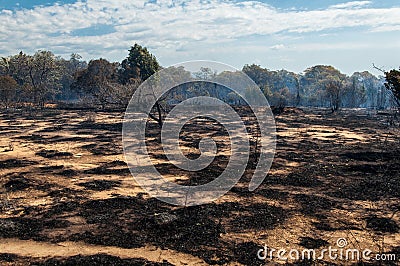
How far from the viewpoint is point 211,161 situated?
13.3 m

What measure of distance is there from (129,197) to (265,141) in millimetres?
10777

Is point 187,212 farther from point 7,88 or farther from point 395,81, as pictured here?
point 7,88

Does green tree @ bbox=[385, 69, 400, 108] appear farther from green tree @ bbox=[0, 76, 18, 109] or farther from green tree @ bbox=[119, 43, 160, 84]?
green tree @ bbox=[0, 76, 18, 109]

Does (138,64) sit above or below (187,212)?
above

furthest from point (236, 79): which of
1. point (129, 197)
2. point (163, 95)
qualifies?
point (129, 197)

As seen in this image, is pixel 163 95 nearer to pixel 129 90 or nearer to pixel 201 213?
pixel 129 90
